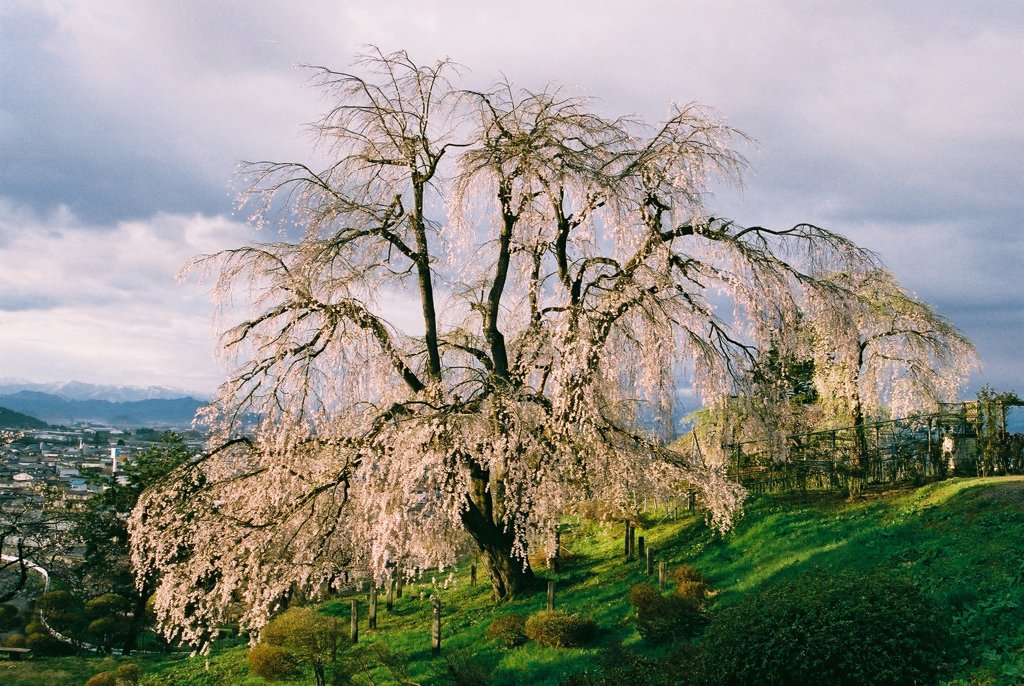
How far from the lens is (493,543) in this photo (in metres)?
18.7

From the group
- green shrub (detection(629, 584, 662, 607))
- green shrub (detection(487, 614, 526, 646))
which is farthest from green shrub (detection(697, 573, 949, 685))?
green shrub (detection(487, 614, 526, 646))

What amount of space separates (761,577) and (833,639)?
26.5 feet

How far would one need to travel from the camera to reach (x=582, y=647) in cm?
1565

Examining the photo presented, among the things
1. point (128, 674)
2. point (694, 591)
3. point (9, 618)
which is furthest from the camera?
point (9, 618)

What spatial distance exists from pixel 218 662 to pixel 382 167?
18215 millimetres

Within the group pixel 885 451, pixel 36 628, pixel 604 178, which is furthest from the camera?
pixel 36 628

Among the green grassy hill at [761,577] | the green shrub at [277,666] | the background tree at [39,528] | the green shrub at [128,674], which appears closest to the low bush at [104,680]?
the green shrub at [128,674]

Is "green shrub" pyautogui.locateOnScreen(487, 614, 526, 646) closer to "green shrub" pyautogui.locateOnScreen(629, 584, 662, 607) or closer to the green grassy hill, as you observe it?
the green grassy hill

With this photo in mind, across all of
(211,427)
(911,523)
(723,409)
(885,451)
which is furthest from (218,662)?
(885,451)

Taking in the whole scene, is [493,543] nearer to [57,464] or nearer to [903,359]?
[903,359]

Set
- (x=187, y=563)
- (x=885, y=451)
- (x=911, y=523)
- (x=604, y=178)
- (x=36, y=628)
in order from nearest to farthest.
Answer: (x=187, y=563), (x=604, y=178), (x=911, y=523), (x=885, y=451), (x=36, y=628)

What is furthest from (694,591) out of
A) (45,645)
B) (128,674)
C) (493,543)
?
(45,645)

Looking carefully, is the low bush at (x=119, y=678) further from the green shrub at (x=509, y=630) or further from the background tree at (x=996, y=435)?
the background tree at (x=996, y=435)

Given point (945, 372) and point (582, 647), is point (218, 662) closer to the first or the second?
point (582, 647)
